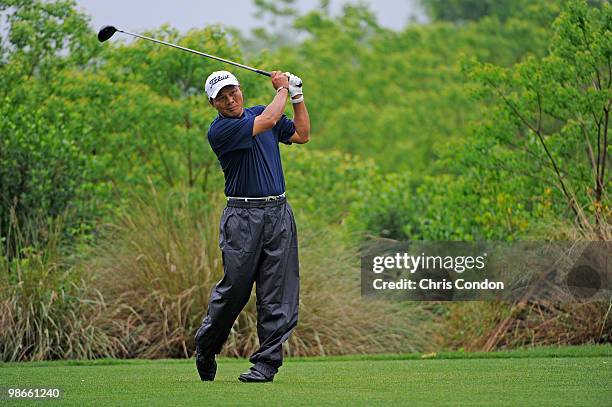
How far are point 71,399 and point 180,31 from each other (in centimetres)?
963

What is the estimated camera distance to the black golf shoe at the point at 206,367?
7.60m

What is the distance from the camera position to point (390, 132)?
2816cm

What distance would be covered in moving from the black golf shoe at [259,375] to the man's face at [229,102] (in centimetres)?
174

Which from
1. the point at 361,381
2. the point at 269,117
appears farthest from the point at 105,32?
the point at 361,381

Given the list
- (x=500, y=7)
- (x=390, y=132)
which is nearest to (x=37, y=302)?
(x=390, y=132)

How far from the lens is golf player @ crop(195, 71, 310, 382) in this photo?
7336mm

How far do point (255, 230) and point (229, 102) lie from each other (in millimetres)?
905

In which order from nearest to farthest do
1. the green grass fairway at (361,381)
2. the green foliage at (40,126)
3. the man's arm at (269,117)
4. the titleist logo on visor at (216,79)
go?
the green grass fairway at (361,381) < the man's arm at (269,117) < the titleist logo on visor at (216,79) < the green foliage at (40,126)

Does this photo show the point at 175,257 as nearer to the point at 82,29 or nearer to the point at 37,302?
the point at 37,302

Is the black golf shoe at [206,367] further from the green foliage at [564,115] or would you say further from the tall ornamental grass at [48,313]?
the green foliage at [564,115]

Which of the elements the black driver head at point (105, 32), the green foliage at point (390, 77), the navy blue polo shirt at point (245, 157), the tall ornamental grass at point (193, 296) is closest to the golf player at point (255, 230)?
the navy blue polo shirt at point (245, 157)

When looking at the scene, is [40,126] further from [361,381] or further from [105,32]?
[361,381]

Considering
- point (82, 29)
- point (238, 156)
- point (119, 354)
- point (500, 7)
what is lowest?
point (119, 354)

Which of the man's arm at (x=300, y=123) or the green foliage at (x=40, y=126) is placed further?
the green foliage at (x=40, y=126)
